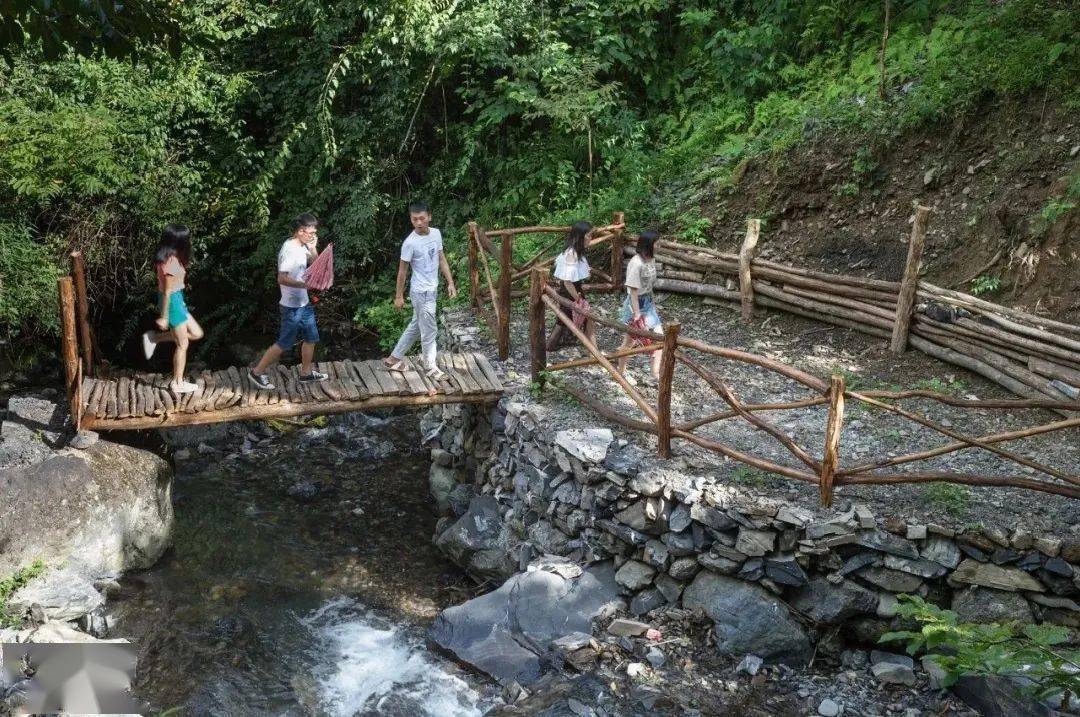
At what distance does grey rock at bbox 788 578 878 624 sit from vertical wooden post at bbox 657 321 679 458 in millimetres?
1294

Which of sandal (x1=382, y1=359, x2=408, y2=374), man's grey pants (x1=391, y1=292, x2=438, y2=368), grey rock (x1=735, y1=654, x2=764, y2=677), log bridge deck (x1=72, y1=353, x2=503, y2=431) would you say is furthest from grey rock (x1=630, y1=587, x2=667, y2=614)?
sandal (x1=382, y1=359, x2=408, y2=374)

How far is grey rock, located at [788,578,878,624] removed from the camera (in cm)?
544

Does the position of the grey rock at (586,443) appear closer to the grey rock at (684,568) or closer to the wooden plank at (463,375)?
the grey rock at (684,568)

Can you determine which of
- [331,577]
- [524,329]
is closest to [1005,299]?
[524,329]

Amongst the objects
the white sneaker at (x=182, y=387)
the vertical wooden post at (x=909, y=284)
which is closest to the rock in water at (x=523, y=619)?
the white sneaker at (x=182, y=387)

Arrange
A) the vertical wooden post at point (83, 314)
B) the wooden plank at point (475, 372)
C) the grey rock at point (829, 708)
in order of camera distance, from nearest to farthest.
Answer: the grey rock at point (829, 708), the vertical wooden post at point (83, 314), the wooden plank at point (475, 372)

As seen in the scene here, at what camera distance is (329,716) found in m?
5.68

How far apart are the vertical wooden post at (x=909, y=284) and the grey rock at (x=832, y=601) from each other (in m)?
3.16

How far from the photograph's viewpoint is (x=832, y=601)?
5.48m

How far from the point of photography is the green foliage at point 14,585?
19.3 ft

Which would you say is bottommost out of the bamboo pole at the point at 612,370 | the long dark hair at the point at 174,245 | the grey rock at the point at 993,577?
the grey rock at the point at 993,577

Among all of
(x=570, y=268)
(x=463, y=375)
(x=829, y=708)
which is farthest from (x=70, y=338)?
(x=829, y=708)

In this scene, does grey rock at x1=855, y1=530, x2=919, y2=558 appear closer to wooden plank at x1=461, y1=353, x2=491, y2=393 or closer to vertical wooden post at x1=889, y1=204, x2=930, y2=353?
vertical wooden post at x1=889, y1=204, x2=930, y2=353

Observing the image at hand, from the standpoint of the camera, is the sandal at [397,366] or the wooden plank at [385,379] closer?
the wooden plank at [385,379]
